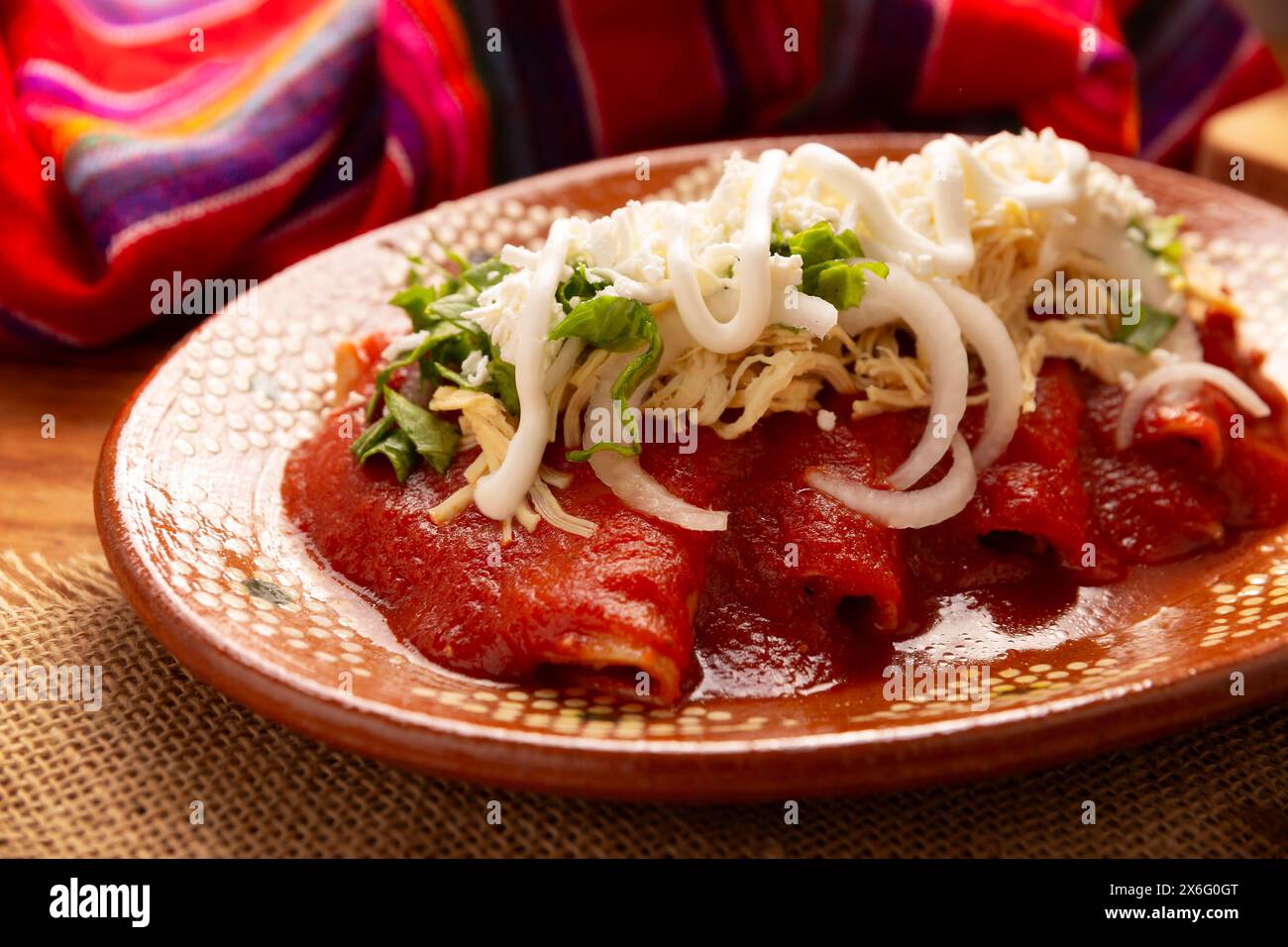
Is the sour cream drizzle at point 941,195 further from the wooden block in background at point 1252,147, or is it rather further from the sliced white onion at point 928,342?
the wooden block in background at point 1252,147

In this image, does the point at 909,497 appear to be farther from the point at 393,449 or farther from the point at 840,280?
the point at 393,449

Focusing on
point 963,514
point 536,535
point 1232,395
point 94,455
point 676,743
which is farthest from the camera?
point 94,455

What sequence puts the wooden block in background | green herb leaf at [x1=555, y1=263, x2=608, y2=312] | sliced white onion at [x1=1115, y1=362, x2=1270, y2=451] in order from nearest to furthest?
green herb leaf at [x1=555, y1=263, x2=608, y2=312] → sliced white onion at [x1=1115, y1=362, x2=1270, y2=451] → the wooden block in background

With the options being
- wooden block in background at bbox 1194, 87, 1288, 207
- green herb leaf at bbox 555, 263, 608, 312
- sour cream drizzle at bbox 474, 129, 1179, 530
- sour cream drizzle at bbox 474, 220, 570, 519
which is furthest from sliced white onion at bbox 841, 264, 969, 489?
wooden block in background at bbox 1194, 87, 1288, 207

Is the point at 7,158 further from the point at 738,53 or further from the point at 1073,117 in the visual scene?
the point at 1073,117

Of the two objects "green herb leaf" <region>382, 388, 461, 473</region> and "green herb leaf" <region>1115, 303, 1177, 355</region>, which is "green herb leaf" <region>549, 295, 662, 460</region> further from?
"green herb leaf" <region>1115, 303, 1177, 355</region>
